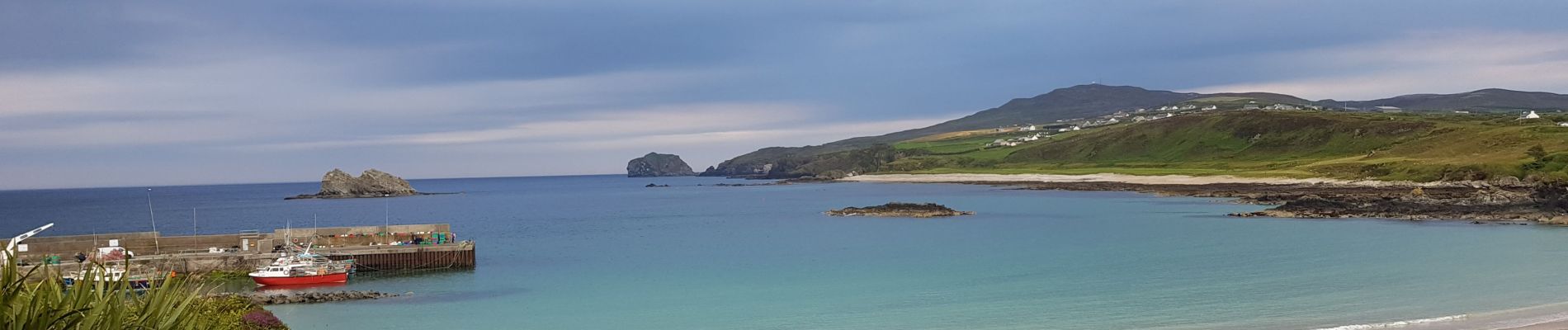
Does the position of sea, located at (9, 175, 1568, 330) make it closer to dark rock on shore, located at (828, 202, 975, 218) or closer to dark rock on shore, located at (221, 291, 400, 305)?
dark rock on shore, located at (221, 291, 400, 305)

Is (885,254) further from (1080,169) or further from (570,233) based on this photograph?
(1080,169)

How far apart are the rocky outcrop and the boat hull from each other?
151 metres

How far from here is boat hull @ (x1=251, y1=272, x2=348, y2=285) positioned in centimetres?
3931

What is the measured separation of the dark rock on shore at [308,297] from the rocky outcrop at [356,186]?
156m

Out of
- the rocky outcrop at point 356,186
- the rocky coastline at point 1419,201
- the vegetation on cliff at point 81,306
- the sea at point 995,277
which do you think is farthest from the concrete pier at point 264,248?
the rocky outcrop at point 356,186

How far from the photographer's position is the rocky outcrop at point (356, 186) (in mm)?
181375

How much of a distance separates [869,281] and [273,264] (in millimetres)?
22665

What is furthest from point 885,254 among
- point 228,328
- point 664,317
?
point 228,328

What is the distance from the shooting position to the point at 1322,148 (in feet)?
480

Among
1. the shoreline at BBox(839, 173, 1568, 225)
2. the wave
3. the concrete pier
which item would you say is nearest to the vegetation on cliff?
the wave

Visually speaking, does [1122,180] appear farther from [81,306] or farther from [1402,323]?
[81,306]

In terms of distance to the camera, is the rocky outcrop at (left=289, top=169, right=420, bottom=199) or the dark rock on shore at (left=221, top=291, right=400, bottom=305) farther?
the rocky outcrop at (left=289, top=169, right=420, bottom=199)

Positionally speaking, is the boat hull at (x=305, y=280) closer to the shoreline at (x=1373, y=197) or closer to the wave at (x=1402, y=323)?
the wave at (x=1402, y=323)

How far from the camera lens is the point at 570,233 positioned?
7512 cm
